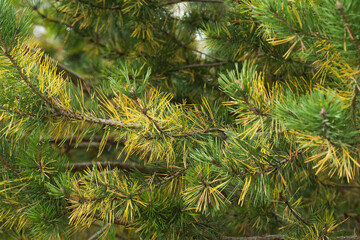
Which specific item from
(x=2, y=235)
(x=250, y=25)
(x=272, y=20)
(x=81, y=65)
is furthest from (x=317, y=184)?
(x=81, y=65)

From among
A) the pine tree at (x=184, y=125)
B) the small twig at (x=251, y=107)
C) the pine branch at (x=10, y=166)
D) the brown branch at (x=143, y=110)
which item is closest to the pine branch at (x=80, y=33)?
the pine tree at (x=184, y=125)

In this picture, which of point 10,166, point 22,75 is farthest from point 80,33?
point 22,75

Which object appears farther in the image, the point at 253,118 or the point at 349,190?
the point at 349,190

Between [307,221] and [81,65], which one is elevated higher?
[81,65]

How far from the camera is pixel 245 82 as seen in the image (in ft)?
2.68

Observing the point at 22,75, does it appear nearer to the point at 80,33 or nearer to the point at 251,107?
the point at 251,107

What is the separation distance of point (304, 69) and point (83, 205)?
961 millimetres

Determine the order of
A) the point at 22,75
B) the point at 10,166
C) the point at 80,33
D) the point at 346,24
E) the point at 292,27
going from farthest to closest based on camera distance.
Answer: the point at 80,33, the point at 10,166, the point at 22,75, the point at 292,27, the point at 346,24

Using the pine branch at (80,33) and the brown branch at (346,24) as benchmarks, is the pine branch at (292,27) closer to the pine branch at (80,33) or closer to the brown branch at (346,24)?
the brown branch at (346,24)

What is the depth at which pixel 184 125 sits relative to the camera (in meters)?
1.07

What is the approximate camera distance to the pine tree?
2.63ft

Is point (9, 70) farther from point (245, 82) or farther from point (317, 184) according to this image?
point (317, 184)

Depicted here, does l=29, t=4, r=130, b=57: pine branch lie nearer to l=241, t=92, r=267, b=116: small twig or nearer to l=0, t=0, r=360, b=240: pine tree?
l=0, t=0, r=360, b=240: pine tree

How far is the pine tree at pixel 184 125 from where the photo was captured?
801mm
